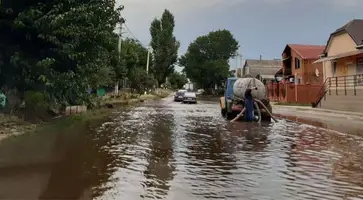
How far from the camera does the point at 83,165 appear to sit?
986cm

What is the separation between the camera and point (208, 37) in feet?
337

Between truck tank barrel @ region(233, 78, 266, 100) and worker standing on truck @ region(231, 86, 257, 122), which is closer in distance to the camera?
worker standing on truck @ region(231, 86, 257, 122)

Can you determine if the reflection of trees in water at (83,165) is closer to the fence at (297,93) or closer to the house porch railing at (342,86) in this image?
the house porch railing at (342,86)

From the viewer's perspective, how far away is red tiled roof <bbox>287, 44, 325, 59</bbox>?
2209 inches

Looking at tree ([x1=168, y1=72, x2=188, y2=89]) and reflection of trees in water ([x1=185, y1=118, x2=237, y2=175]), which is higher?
tree ([x1=168, y1=72, x2=188, y2=89])

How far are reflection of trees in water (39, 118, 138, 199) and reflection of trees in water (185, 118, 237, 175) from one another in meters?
2.08

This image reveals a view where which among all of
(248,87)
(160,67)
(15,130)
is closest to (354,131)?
(248,87)

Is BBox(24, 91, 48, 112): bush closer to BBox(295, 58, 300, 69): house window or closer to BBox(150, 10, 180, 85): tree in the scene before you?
BBox(295, 58, 300, 69): house window

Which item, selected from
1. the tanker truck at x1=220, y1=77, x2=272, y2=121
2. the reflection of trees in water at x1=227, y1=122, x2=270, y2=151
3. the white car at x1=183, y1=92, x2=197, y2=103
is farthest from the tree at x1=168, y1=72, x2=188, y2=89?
the reflection of trees in water at x1=227, y1=122, x2=270, y2=151

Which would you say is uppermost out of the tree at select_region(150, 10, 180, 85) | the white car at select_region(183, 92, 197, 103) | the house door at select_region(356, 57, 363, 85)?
the tree at select_region(150, 10, 180, 85)

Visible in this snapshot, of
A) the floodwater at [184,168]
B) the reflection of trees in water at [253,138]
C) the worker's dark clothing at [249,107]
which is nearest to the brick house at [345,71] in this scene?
the worker's dark clothing at [249,107]

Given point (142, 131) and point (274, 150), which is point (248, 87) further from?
point (274, 150)

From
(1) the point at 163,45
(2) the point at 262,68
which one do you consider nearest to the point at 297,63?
(2) the point at 262,68

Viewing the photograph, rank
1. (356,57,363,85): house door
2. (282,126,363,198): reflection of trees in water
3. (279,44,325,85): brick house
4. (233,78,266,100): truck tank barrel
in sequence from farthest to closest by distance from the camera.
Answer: (279,44,325,85): brick house → (356,57,363,85): house door → (233,78,266,100): truck tank barrel → (282,126,363,198): reflection of trees in water
